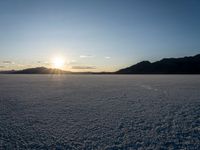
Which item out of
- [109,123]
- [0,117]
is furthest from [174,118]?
[0,117]

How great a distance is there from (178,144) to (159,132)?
0.95 metres

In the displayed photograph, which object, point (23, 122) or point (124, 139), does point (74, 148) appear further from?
point (23, 122)

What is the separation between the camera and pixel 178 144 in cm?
511

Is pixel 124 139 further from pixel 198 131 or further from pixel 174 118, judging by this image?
pixel 174 118

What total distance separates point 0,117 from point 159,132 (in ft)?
19.8

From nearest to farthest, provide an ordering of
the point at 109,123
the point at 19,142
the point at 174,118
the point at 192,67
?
1. the point at 19,142
2. the point at 109,123
3. the point at 174,118
4. the point at 192,67

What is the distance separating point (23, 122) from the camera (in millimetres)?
7176

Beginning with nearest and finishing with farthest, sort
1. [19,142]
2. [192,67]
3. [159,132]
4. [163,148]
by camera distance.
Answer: [163,148] → [19,142] → [159,132] → [192,67]

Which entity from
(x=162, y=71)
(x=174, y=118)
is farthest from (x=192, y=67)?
(x=174, y=118)

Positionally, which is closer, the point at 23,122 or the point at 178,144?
the point at 178,144

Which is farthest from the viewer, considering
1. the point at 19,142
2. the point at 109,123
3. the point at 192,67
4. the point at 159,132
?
the point at 192,67

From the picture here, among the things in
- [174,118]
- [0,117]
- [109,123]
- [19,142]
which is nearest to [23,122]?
[0,117]

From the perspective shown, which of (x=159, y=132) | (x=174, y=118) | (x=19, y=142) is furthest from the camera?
(x=174, y=118)

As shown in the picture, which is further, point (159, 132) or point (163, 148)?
point (159, 132)
